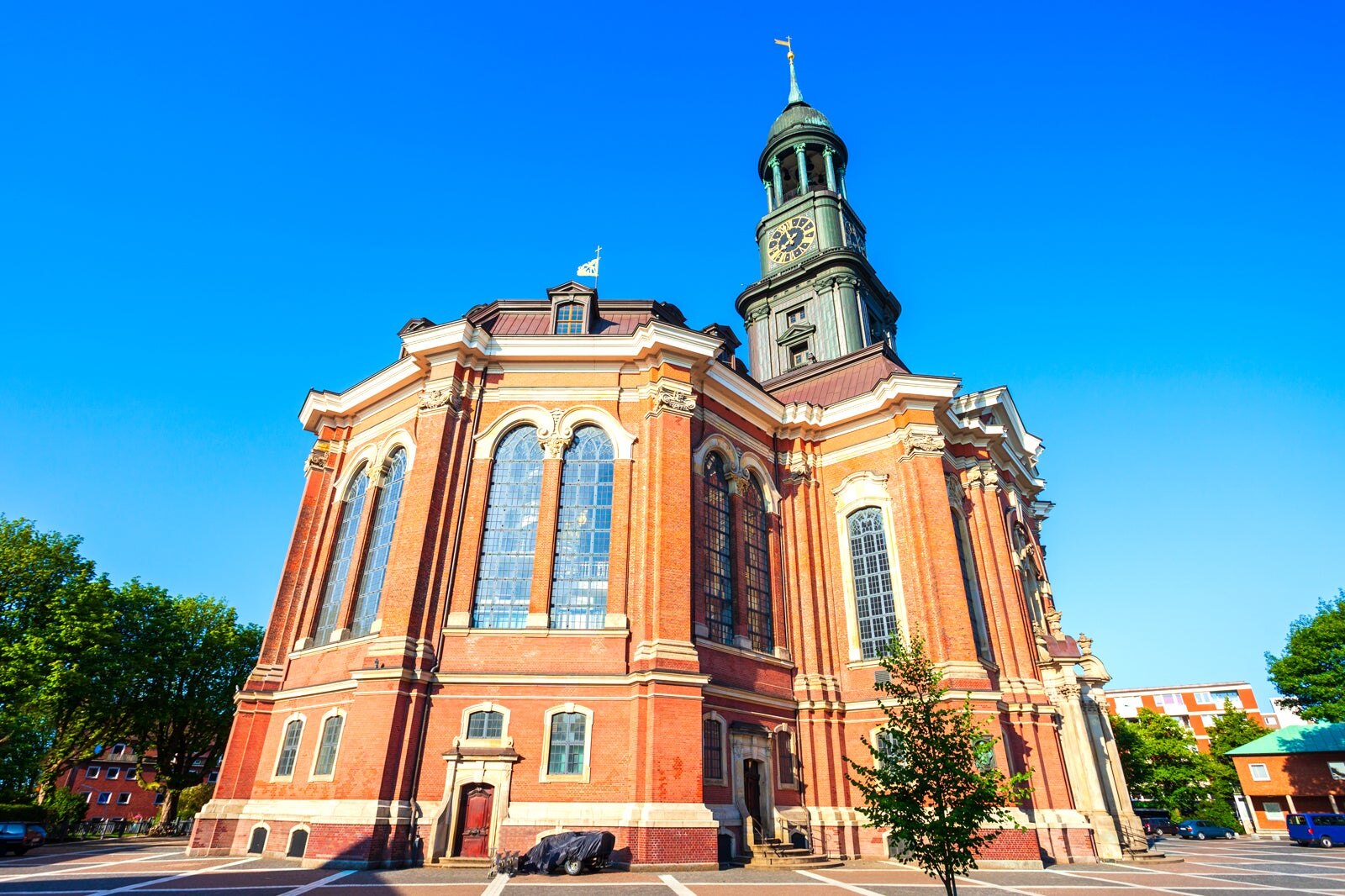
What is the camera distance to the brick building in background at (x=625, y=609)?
54.5 feet

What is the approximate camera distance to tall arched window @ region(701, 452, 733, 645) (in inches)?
821

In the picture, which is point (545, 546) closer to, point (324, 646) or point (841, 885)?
point (324, 646)

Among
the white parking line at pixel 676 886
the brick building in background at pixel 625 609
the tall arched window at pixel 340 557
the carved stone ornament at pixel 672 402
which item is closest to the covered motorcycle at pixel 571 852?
the brick building in background at pixel 625 609

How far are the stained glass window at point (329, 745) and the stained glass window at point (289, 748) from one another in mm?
1304

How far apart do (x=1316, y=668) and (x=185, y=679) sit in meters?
57.6

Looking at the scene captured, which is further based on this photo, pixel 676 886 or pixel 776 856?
pixel 776 856

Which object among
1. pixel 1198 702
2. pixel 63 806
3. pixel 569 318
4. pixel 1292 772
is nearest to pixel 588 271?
pixel 569 318

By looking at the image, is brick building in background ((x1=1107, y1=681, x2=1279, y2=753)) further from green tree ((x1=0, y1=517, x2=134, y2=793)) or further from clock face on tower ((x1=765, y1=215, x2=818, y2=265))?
green tree ((x1=0, y1=517, x2=134, y2=793))

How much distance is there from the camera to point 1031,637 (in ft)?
81.4

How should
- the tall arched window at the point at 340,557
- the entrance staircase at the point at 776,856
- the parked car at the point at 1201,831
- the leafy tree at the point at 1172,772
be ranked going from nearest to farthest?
1. the entrance staircase at the point at 776,856
2. the tall arched window at the point at 340,557
3. the parked car at the point at 1201,831
4. the leafy tree at the point at 1172,772

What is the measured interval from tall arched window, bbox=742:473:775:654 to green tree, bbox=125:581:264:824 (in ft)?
→ 92.6

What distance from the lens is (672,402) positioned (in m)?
21.0

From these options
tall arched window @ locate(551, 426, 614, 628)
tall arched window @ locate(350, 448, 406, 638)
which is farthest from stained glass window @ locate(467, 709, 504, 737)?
tall arched window @ locate(350, 448, 406, 638)

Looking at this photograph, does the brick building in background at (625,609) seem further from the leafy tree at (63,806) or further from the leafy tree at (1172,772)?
the leafy tree at (1172,772)
